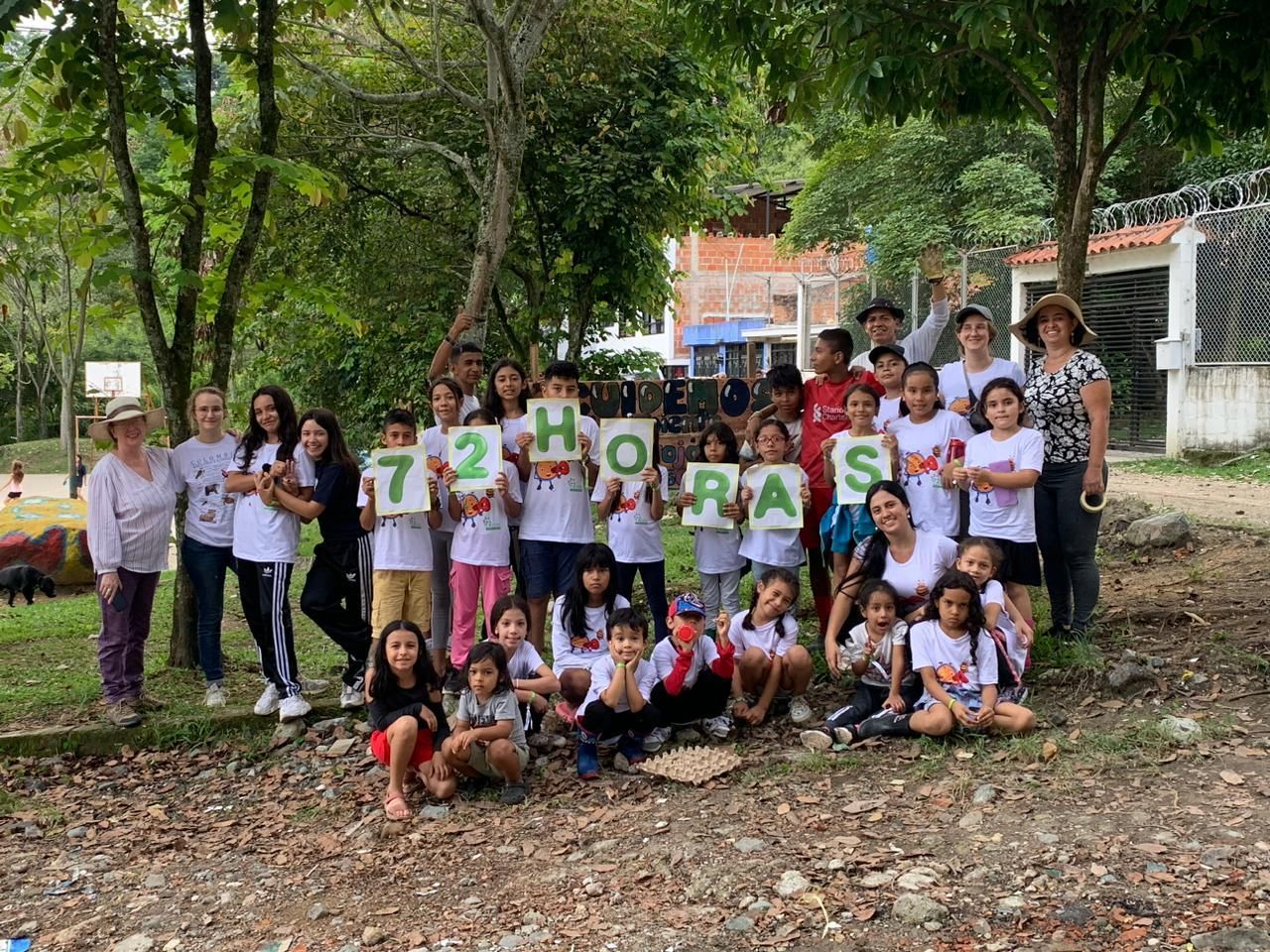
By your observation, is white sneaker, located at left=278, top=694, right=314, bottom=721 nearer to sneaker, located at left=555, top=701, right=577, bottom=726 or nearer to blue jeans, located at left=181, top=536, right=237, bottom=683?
blue jeans, located at left=181, top=536, right=237, bottom=683

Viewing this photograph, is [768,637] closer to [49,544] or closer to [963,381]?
[963,381]

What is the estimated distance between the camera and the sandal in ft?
15.0

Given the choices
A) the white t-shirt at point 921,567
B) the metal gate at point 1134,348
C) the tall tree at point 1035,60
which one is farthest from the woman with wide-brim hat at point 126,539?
the metal gate at point 1134,348

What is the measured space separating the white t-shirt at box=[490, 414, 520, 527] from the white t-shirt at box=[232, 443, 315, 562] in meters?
0.98

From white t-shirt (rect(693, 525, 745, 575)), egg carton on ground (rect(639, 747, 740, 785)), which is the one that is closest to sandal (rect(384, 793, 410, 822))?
egg carton on ground (rect(639, 747, 740, 785))

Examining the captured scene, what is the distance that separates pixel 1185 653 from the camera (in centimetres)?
543

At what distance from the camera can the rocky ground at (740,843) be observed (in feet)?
11.2

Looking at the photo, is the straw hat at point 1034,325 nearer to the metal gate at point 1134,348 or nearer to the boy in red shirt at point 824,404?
the boy in red shirt at point 824,404

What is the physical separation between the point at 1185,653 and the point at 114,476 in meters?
5.24

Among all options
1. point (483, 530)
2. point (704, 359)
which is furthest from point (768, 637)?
point (704, 359)

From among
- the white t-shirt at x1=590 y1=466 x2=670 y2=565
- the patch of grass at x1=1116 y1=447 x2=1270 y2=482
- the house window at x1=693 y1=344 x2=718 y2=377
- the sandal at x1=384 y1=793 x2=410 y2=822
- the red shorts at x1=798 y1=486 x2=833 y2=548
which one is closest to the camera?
the sandal at x1=384 y1=793 x2=410 y2=822

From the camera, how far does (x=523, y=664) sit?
506 cm

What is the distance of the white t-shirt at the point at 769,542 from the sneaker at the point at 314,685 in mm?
2465

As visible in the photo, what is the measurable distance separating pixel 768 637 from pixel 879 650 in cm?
53
